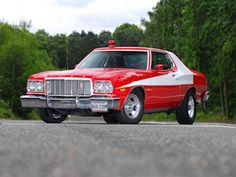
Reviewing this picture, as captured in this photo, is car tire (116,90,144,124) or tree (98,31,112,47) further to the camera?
tree (98,31,112,47)

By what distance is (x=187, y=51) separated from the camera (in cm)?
4806

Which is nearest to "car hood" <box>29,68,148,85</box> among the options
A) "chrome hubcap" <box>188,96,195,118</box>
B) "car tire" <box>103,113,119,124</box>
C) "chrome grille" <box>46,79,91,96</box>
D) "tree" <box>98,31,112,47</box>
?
"chrome grille" <box>46,79,91,96</box>

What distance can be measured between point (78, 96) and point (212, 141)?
20.6ft

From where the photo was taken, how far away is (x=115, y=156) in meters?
5.09

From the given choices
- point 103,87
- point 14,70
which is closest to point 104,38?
point 14,70

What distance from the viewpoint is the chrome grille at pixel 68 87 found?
12.8m

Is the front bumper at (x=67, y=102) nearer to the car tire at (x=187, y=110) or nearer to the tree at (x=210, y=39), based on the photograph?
the car tire at (x=187, y=110)

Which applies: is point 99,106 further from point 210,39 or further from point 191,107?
point 210,39

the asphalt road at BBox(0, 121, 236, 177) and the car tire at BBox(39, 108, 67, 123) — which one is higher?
the asphalt road at BBox(0, 121, 236, 177)

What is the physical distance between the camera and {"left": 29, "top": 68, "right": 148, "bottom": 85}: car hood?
1266 centimetres

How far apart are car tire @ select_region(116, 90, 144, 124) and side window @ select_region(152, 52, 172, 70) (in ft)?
4.42

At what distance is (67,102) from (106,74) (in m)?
0.98

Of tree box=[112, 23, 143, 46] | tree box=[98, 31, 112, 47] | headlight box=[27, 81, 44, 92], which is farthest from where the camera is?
tree box=[112, 23, 143, 46]

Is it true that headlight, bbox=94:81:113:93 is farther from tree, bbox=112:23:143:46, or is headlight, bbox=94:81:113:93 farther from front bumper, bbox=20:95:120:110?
tree, bbox=112:23:143:46
